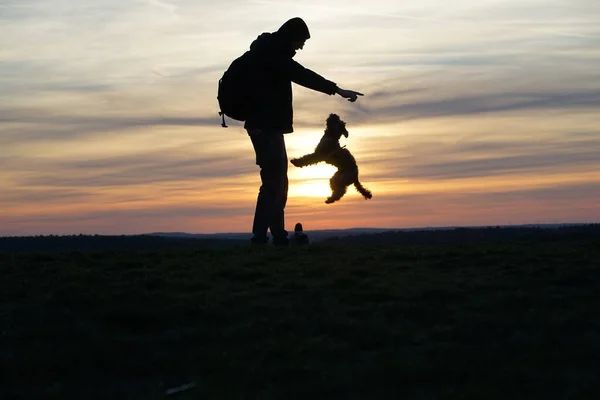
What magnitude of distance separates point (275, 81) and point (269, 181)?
67.8 inches

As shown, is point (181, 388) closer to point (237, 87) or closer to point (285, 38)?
point (237, 87)

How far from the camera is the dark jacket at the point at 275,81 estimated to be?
14.6 meters

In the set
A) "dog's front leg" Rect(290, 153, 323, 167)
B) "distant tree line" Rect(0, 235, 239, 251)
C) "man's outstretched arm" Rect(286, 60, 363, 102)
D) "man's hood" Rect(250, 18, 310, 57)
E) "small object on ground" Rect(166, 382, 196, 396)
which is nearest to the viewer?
"small object on ground" Rect(166, 382, 196, 396)

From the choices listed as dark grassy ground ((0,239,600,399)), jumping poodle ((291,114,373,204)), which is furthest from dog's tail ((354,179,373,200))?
dark grassy ground ((0,239,600,399))

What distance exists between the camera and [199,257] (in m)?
14.0

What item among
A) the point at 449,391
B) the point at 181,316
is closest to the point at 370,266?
the point at 181,316

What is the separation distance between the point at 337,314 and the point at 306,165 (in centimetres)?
987

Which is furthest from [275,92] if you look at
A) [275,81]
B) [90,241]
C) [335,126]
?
[90,241]

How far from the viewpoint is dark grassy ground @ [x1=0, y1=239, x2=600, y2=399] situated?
7.04 m

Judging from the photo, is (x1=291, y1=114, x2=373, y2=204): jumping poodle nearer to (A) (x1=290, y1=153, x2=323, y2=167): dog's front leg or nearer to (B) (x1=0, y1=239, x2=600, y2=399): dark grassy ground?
(A) (x1=290, y1=153, x2=323, y2=167): dog's front leg

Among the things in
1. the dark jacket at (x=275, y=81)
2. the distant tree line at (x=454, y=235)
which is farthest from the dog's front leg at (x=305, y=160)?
the dark jacket at (x=275, y=81)

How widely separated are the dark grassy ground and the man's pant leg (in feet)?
9.72

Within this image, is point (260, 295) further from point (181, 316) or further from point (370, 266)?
point (370, 266)

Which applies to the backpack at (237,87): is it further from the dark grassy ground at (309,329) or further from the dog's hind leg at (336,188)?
the dog's hind leg at (336,188)
